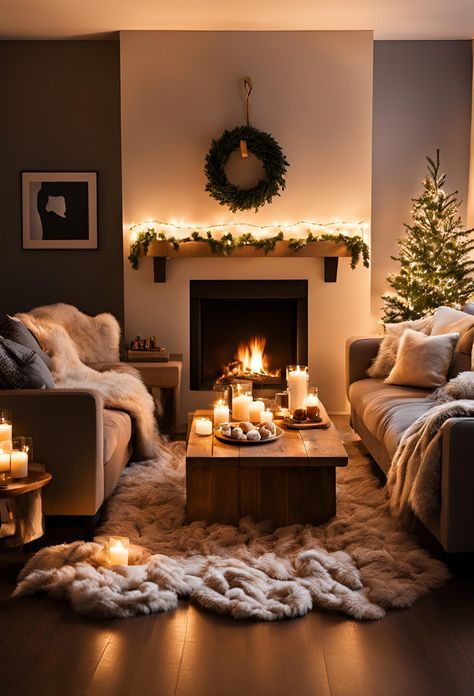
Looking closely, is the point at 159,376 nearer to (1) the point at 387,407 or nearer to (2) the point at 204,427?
(2) the point at 204,427

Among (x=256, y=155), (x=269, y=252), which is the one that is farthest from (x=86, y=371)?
(x=256, y=155)

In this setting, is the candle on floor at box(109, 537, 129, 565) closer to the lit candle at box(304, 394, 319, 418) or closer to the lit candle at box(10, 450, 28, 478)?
the lit candle at box(10, 450, 28, 478)

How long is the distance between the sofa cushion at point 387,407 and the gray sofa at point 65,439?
1.36 m

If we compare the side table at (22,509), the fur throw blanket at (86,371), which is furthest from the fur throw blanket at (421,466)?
the fur throw blanket at (86,371)

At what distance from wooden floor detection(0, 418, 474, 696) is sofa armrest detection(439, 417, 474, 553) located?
0.72 feet

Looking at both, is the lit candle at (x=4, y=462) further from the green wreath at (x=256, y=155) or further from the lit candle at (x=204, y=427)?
the green wreath at (x=256, y=155)

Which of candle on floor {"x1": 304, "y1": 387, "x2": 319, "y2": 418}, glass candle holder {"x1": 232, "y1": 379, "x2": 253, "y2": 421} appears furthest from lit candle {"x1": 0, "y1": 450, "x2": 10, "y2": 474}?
candle on floor {"x1": 304, "y1": 387, "x2": 319, "y2": 418}

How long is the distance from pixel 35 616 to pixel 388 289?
424cm

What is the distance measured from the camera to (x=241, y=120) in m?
5.91

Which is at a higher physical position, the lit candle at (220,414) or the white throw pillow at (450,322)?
the white throw pillow at (450,322)

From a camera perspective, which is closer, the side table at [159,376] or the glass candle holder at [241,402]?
the glass candle holder at [241,402]

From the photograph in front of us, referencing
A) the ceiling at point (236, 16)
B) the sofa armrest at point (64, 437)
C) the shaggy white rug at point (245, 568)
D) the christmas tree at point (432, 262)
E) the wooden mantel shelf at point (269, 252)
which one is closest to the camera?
the shaggy white rug at point (245, 568)

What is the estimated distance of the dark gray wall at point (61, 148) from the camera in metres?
6.15

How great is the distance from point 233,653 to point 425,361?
8.52 feet
